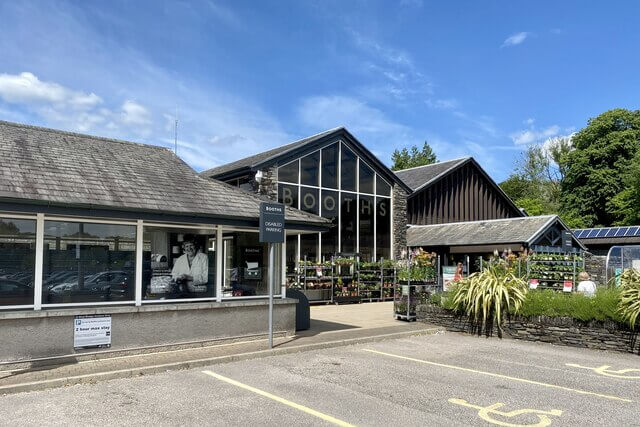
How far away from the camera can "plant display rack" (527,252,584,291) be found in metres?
14.6

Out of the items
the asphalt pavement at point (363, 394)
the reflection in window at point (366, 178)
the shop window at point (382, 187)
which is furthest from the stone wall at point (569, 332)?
the shop window at point (382, 187)

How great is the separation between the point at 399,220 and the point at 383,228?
1.13 meters

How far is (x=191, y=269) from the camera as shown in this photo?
1067 centimetres

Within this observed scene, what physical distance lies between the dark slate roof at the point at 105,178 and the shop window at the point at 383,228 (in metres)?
13.4

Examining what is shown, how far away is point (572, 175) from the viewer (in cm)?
4519

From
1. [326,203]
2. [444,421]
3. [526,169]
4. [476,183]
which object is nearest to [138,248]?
[444,421]

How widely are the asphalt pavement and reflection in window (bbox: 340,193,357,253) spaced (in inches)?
536

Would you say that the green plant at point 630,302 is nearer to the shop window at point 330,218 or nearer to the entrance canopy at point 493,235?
the entrance canopy at point 493,235

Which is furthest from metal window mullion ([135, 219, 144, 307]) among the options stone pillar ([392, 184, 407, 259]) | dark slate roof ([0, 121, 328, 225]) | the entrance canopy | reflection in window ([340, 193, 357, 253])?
the entrance canopy

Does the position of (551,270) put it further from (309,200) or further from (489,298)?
(309,200)

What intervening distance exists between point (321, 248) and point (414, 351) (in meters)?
12.2

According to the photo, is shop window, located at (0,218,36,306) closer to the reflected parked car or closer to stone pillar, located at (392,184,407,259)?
the reflected parked car

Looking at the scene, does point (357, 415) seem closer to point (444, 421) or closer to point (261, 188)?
point (444, 421)

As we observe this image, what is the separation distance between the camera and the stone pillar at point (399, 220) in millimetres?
26062
